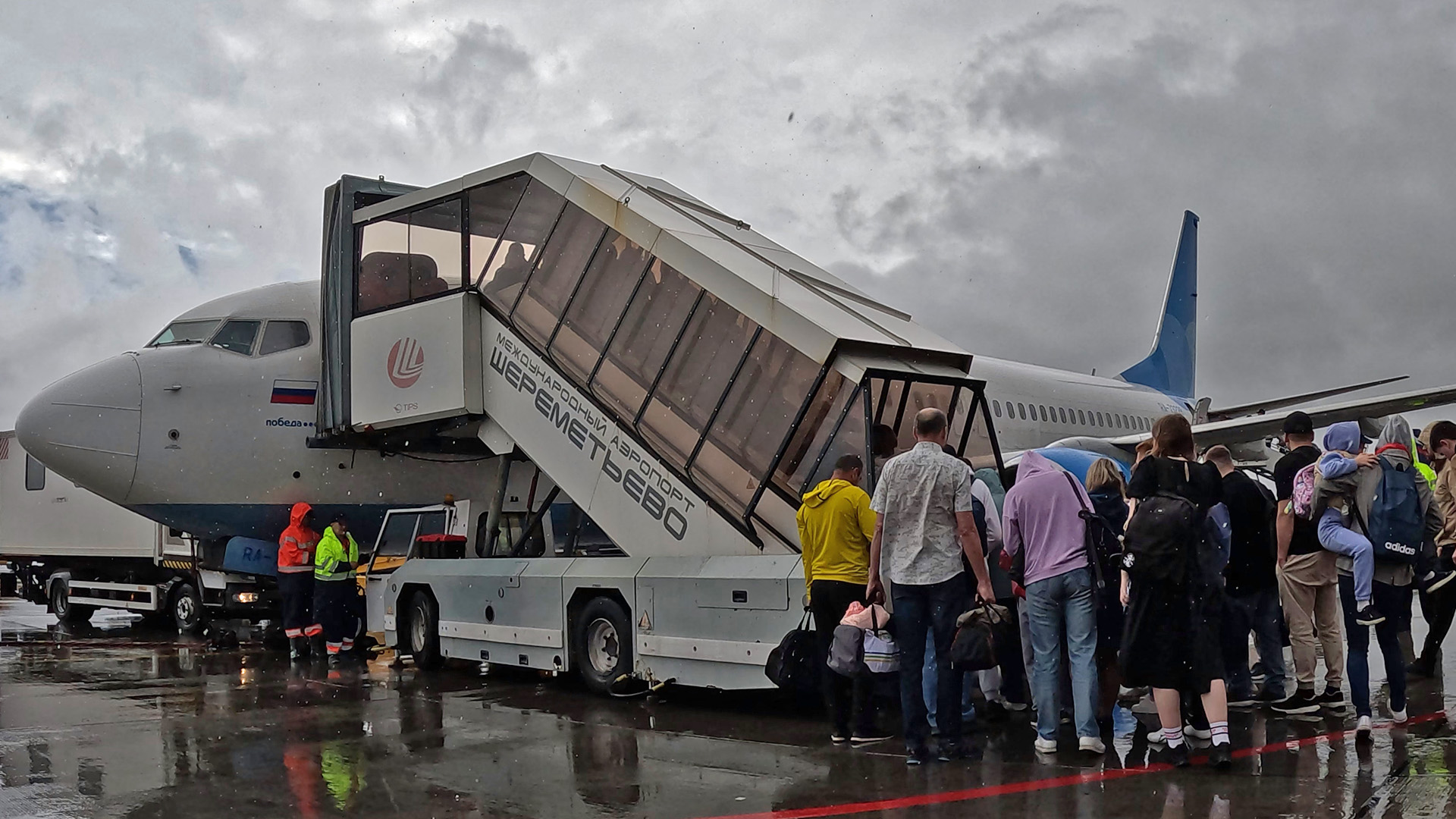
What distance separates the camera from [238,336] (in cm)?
1287

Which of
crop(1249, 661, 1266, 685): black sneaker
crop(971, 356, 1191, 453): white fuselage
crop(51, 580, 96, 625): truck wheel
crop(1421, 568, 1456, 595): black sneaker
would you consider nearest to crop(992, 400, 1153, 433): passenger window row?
crop(971, 356, 1191, 453): white fuselage

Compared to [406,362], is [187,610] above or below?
below

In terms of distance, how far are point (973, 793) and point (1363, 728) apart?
2.42 meters

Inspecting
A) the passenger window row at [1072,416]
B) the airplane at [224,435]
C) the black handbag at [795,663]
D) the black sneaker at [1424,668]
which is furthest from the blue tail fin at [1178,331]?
the black handbag at [795,663]

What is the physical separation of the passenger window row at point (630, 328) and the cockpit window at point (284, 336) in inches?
88.3

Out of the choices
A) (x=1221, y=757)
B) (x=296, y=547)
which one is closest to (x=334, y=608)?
(x=296, y=547)

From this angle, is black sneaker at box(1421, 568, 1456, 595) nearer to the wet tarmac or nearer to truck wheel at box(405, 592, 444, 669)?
the wet tarmac

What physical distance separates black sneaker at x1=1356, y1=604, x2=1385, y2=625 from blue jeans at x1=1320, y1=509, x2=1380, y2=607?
0.04 metres

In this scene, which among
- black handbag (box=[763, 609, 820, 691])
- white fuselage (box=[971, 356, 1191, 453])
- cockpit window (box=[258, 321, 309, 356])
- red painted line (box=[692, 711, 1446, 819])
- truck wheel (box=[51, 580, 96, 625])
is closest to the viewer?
red painted line (box=[692, 711, 1446, 819])

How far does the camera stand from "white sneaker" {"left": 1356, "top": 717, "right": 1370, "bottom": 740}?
6.36 metres

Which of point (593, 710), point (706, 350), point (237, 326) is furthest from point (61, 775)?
point (237, 326)

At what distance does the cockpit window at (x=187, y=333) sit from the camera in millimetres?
12938

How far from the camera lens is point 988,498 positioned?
7203 mm

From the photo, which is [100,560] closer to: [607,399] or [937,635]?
[607,399]
